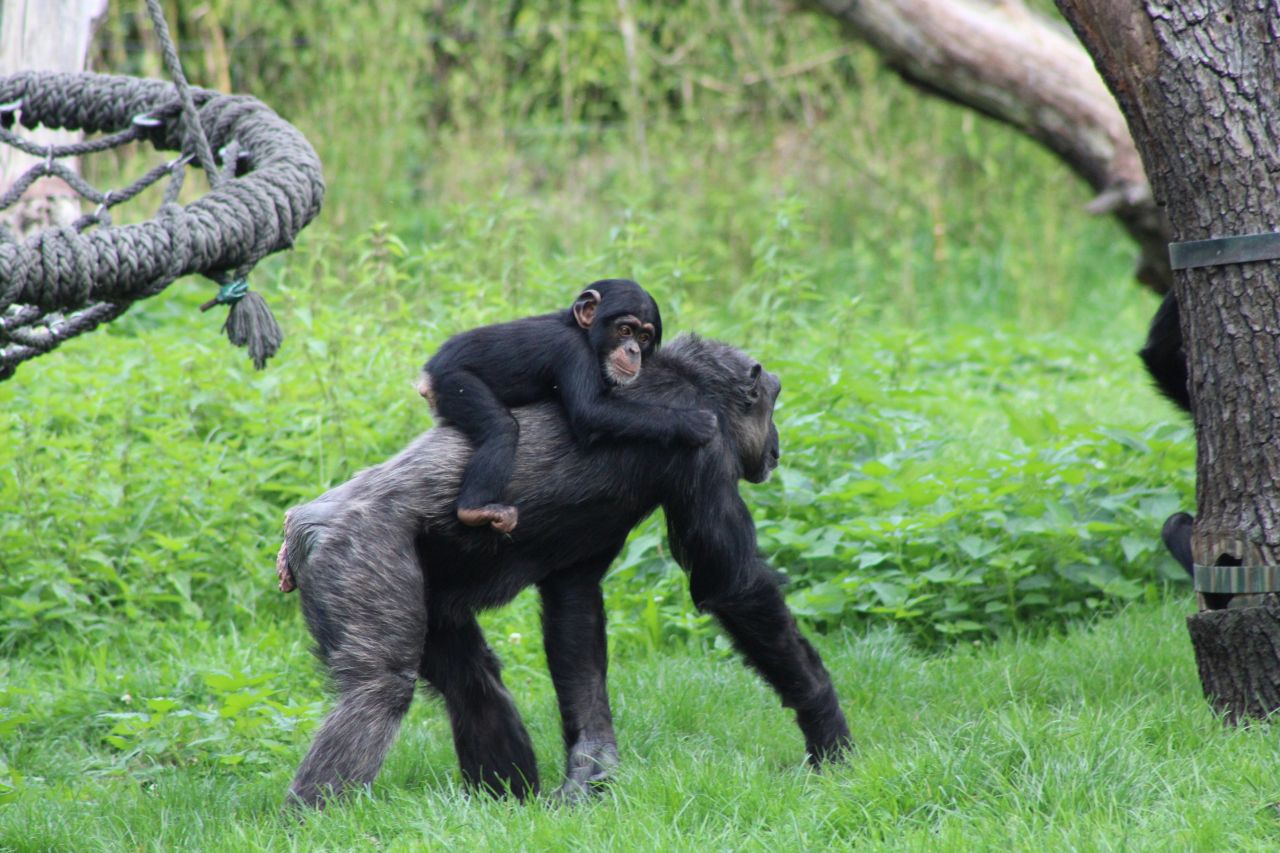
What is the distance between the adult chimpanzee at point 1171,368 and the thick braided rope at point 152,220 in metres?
3.02

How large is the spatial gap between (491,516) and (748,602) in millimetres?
865

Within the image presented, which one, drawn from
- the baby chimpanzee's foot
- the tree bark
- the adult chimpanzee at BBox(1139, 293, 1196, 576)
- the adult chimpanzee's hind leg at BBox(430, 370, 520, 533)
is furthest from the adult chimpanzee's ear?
the tree bark

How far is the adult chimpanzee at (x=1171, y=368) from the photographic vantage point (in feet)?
16.7

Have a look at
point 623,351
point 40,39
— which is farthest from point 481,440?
point 40,39

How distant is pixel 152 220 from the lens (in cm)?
367

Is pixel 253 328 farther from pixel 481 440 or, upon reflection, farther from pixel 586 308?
pixel 586 308

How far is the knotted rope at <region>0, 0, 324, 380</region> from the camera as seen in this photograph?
341 cm

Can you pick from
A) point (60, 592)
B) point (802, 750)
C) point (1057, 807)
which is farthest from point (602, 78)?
point (1057, 807)

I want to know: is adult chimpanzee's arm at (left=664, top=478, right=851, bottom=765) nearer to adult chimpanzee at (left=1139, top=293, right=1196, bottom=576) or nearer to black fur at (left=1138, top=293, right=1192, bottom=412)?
adult chimpanzee at (left=1139, top=293, right=1196, bottom=576)

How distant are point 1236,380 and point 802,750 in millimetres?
1772

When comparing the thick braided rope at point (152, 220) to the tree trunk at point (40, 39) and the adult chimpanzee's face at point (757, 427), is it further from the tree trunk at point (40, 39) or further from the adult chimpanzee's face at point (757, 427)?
the tree trunk at point (40, 39)

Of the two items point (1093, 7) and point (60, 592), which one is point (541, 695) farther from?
point (1093, 7)

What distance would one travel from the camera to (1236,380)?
4.09m

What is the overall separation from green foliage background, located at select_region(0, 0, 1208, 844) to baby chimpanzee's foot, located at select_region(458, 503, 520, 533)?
1112 mm
